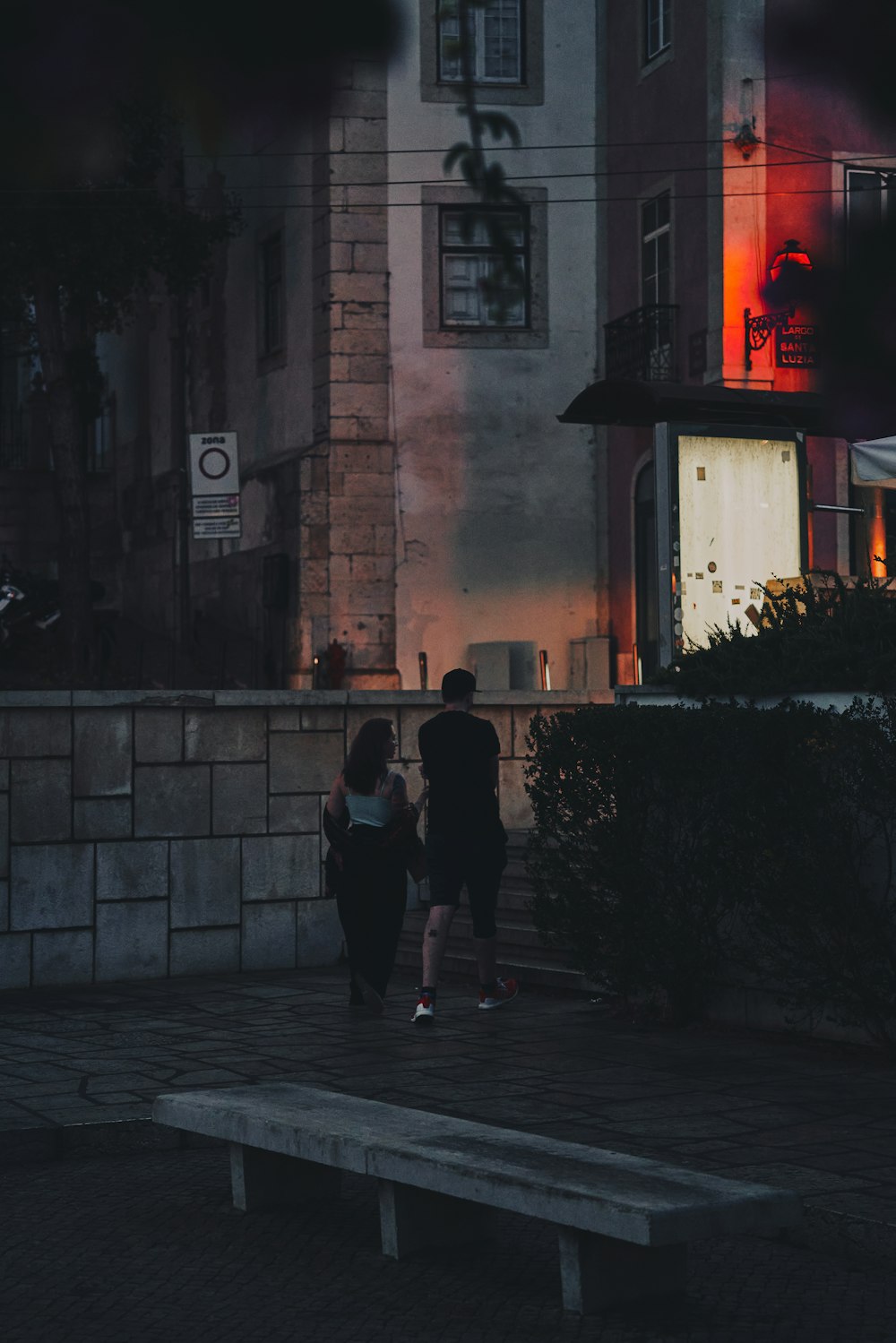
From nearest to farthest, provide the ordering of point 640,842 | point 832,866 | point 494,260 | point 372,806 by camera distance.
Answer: point 494,260 → point 832,866 → point 640,842 → point 372,806

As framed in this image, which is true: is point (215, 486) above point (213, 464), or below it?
below

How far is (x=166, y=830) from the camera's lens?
1266cm

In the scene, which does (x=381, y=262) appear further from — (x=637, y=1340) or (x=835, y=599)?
(x=637, y=1340)

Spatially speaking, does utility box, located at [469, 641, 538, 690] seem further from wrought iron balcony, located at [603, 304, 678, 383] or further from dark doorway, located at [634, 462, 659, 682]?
wrought iron balcony, located at [603, 304, 678, 383]

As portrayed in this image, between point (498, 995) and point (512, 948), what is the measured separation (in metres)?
1.42

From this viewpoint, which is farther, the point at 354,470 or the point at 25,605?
the point at 25,605

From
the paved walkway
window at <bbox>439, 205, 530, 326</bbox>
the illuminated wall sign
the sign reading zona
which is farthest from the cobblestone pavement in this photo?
the sign reading zona

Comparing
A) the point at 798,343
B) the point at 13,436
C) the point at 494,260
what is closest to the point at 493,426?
the point at 13,436

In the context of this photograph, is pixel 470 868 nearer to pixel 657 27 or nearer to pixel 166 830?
pixel 166 830

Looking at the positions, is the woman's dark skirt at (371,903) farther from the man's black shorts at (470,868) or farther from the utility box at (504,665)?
the utility box at (504,665)

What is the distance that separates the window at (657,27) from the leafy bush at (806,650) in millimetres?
15106

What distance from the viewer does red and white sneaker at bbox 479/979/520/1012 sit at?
35.1 feet

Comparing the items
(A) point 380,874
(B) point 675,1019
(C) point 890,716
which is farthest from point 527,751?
(C) point 890,716

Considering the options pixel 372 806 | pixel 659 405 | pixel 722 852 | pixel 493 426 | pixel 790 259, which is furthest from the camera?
pixel 493 426
